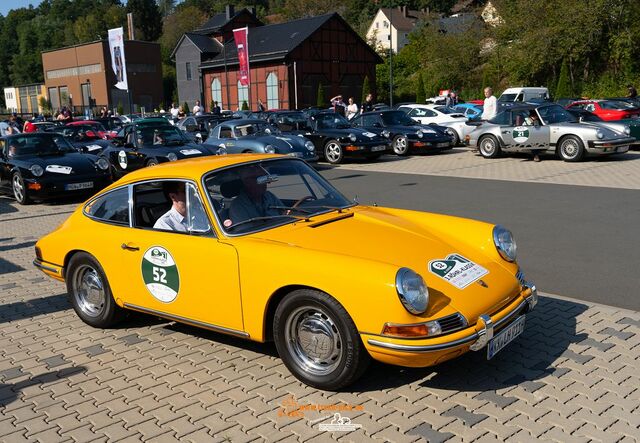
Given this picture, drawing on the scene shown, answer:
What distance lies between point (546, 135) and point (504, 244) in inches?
498

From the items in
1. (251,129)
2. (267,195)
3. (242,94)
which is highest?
(242,94)

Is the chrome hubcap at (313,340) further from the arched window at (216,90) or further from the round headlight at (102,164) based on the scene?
the arched window at (216,90)

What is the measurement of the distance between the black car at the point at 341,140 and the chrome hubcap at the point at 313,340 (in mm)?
14249

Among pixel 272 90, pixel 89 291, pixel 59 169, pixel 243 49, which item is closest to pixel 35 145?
pixel 59 169

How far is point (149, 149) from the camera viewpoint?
14.2m

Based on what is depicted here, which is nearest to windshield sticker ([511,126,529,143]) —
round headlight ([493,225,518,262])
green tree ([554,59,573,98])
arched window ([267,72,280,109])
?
round headlight ([493,225,518,262])

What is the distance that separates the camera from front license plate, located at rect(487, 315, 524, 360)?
3.93m

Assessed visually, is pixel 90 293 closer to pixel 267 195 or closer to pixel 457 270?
pixel 267 195

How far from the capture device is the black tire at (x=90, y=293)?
17.2 feet

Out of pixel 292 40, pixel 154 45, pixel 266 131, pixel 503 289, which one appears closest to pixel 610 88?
pixel 292 40

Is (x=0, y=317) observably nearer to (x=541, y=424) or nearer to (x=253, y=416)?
(x=253, y=416)

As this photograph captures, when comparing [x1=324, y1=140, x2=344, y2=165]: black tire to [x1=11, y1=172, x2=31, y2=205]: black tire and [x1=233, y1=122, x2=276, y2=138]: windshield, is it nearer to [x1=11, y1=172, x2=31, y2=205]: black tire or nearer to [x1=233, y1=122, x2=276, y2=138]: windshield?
[x1=233, y1=122, x2=276, y2=138]: windshield

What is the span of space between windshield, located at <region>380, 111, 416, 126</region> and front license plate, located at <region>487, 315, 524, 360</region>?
1638cm

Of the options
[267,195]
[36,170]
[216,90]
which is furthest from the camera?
[216,90]
